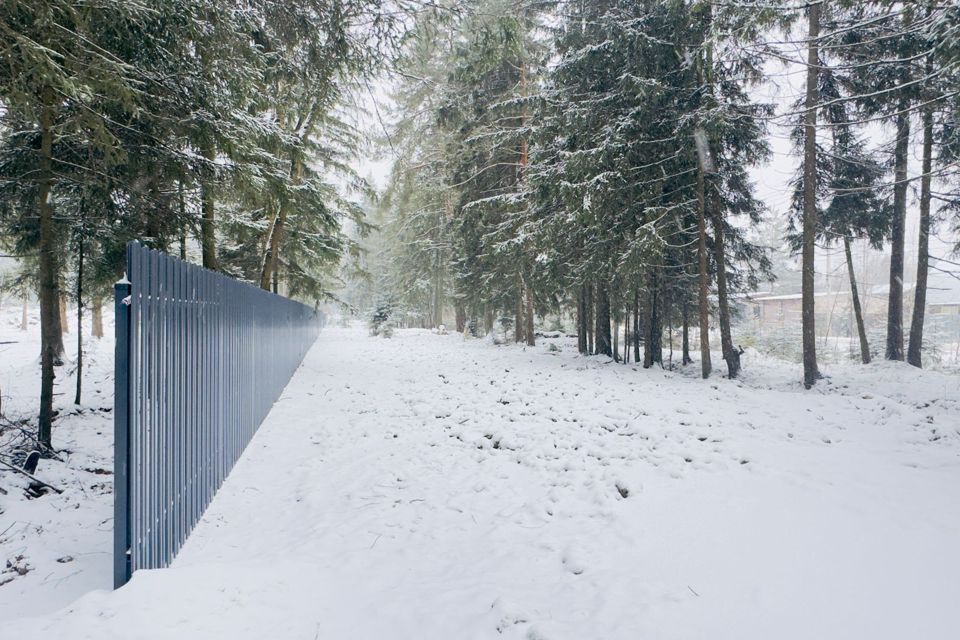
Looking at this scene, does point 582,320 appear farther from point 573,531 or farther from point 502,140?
point 573,531

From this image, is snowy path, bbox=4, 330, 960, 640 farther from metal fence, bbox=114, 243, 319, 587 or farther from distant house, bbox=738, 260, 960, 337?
distant house, bbox=738, 260, 960, 337

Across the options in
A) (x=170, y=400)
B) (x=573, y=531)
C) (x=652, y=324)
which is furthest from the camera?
(x=652, y=324)

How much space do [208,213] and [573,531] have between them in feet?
22.3

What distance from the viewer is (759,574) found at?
3033 millimetres

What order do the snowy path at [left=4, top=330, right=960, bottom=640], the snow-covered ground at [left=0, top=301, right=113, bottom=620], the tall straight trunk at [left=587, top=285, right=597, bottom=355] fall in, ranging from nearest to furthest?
1. the snowy path at [left=4, top=330, right=960, bottom=640]
2. the snow-covered ground at [left=0, top=301, right=113, bottom=620]
3. the tall straight trunk at [left=587, top=285, right=597, bottom=355]

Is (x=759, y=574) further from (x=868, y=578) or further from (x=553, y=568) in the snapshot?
(x=553, y=568)

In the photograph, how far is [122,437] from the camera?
8.29 feet

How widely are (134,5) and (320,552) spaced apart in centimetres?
472

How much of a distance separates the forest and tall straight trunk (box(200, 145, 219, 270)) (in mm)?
61

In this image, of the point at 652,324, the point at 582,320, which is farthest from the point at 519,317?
the point at 652,324

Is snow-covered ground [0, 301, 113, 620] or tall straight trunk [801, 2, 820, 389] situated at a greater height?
tall straight trunk [801, 2, 820, 389]

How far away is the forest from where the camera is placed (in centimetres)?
487

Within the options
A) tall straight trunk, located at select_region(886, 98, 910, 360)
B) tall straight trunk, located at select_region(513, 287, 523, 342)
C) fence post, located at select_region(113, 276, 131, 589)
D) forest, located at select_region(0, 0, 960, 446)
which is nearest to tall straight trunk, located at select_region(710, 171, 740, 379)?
forest, located at select_region(0, 0, 960, 446)

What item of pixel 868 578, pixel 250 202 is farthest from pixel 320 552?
pixel 250 202
